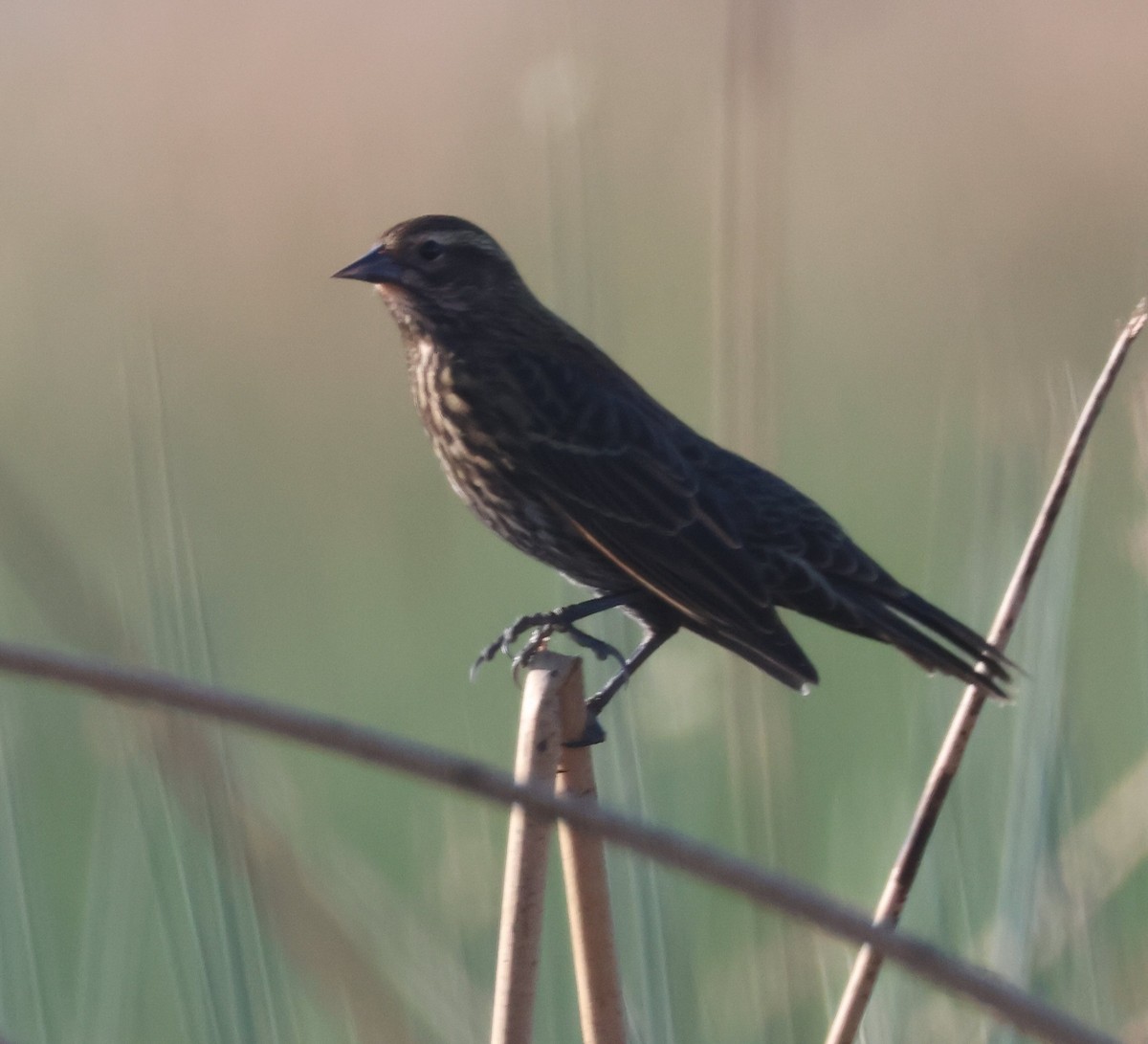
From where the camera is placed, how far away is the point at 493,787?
0.74 meters

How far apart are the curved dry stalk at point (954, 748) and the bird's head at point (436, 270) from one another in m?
1.11

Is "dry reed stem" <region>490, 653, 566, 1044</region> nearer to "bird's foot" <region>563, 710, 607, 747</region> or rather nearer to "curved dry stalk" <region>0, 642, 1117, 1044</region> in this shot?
"bird's foot" <region>563, 710, 607, 747</region>

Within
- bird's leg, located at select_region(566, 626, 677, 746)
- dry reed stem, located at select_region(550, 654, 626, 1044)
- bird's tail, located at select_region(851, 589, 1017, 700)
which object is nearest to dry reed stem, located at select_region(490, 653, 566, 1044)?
dry reed stem, located at select_region(550, 654, 626, 1044)

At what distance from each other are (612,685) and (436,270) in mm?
818

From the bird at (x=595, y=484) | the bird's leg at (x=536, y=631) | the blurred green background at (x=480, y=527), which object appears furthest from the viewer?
the bird at (x=595, y=484)

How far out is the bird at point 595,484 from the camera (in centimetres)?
193

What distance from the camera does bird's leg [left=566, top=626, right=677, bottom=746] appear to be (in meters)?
1.62

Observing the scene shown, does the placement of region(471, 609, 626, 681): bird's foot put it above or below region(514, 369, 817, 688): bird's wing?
below

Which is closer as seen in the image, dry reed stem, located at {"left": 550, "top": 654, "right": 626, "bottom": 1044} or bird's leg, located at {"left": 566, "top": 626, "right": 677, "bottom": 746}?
dry reed stem, located at {"left": 550, "top": 654, "right": 626, "bottom": 1044}

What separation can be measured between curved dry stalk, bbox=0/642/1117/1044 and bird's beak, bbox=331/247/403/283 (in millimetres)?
1509

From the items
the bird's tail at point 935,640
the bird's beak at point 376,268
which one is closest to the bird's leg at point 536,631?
the bird's tail at point 935,640

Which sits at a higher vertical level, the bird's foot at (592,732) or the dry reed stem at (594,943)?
the bird's foot at (592,732)

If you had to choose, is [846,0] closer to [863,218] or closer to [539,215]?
[863,218]

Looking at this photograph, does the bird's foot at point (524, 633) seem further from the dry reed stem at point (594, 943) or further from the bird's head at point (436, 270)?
the bird's head at point (436, 270)
